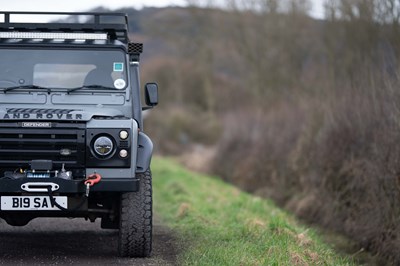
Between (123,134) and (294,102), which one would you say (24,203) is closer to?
(123,134)

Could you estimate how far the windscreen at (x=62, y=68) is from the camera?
383 inches

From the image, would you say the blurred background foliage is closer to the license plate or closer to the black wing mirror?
the black wing mirror

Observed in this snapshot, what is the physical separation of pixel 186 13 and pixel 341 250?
24.2m

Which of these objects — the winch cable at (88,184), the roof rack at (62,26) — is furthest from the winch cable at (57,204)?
the roof rack at (62,26)

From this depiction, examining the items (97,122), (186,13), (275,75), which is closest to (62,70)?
(97,122)

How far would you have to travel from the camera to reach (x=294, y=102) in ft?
78.9

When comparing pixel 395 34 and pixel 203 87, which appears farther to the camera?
pixel 203 87

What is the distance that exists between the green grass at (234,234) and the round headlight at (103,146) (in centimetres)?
149

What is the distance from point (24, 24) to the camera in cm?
999

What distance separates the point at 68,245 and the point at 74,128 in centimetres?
232

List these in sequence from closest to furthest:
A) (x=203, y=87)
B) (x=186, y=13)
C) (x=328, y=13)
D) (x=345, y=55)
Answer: (x=345, y=55) < (x=328, y=13) < (x=186, y=13) < (x=203, y=87)

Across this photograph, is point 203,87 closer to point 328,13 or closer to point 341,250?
point 328,13

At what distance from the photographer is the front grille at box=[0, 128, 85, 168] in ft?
28.1

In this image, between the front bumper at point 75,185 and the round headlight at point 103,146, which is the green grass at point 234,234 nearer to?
the front bumper at point 75,185
